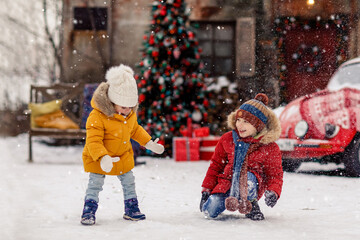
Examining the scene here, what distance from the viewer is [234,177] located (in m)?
3.74

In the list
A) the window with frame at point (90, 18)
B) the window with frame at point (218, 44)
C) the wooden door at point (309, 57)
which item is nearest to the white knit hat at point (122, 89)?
the window with frame at point (218, 44)

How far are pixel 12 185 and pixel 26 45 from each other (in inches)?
466

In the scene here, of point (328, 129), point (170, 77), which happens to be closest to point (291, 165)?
point (328, 129)

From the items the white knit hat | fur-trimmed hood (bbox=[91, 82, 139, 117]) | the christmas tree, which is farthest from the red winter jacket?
the christmas tree

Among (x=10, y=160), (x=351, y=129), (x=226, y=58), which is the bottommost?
(x=10, y=160)

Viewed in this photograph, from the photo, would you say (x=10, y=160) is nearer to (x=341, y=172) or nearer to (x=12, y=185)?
(x=12, y=185)

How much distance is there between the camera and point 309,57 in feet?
37.2

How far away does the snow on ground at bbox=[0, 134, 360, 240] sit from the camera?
3438 millimetres

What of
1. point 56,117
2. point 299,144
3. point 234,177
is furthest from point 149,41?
point 234,177

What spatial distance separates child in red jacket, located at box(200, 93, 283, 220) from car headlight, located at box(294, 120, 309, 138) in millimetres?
2902

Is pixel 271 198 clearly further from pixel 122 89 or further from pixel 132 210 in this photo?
pixel 122 89

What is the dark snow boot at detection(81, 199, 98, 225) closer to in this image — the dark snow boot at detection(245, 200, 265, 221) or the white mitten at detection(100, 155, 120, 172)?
the white mitten at detection(100, 155, 120, 172)

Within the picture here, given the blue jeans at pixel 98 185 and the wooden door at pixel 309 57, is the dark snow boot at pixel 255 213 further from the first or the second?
the wooden door at pixel 309 57

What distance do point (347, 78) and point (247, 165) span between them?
3.82m
